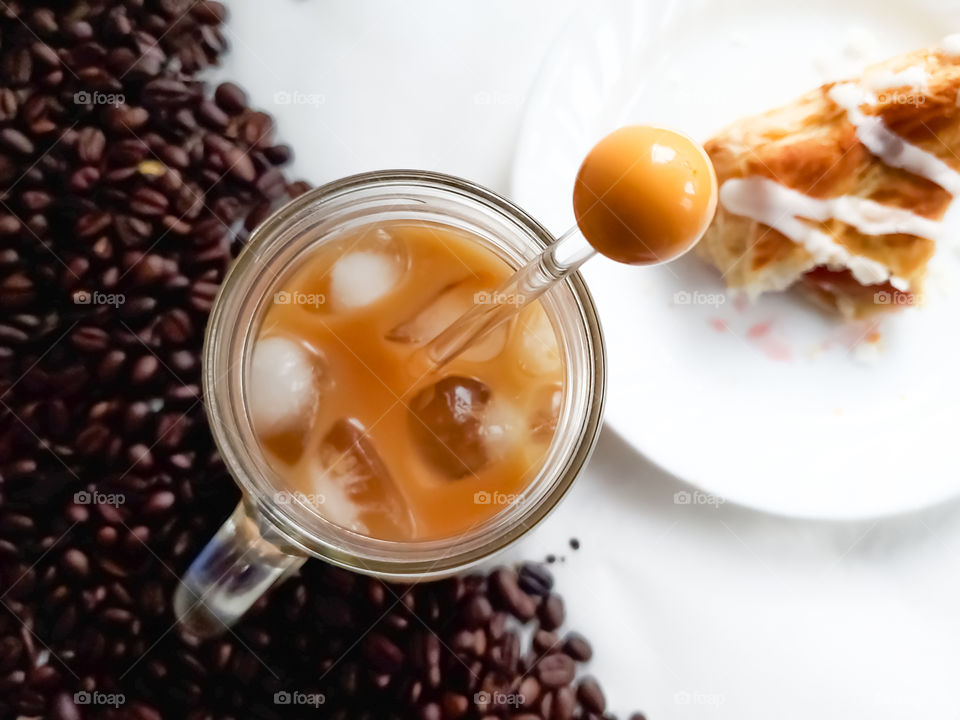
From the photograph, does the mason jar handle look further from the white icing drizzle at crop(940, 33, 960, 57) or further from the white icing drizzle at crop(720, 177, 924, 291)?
the white icing drizzle at crop(940, 33, 960, 57)

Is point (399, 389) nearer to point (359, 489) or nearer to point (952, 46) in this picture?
point (359, 489)

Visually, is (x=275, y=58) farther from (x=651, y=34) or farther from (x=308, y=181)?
(x=651, y=34)

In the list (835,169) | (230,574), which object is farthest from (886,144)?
(230,574)

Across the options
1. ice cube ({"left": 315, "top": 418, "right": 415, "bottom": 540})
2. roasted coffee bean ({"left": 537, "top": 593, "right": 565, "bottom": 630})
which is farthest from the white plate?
ice cube ({"left": 315, "top": 418, "right": 415, "bottom": 540})

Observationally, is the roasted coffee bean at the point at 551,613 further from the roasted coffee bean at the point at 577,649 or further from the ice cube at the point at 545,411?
the ice cube at the point at 545,411

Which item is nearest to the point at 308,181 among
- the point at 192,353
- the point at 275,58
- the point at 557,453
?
the point at 275,58

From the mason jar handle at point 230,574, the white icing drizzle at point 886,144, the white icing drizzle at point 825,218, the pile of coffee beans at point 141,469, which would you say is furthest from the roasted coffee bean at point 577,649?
the white icing drizzle at point 886,144
